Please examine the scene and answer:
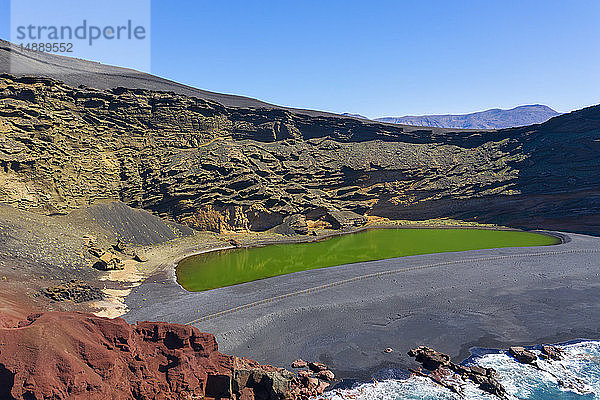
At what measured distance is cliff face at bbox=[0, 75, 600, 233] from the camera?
1770 inches

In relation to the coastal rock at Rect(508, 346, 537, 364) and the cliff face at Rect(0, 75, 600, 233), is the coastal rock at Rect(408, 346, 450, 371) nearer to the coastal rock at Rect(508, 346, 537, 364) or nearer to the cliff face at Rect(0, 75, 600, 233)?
the coastal rock at Rect(508, 346, 537, 364)

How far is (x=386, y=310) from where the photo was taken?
26172 mm

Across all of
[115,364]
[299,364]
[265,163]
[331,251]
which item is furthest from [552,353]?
[265,163]

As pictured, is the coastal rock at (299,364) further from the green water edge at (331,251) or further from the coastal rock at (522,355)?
the green water edge at (331,251)

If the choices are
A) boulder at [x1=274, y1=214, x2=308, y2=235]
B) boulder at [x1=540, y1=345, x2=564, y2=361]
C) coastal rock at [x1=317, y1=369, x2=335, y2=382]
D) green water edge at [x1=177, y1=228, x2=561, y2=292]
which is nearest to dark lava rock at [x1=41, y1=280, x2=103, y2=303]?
green water edge at [x1=177, y1=228, x2=561, y2=292]

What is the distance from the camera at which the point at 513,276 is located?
32.7m

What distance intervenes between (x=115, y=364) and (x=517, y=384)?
20597mm

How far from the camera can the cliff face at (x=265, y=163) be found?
45.0 m

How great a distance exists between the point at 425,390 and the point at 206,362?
40.1 feet

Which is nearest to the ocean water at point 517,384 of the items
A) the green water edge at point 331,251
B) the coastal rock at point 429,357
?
the coastal rock at point 429,357

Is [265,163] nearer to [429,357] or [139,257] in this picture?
[139,257]

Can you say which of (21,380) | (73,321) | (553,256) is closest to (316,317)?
(73,321)

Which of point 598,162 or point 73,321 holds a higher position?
point 598,162

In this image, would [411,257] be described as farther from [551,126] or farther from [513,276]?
[551,126]
